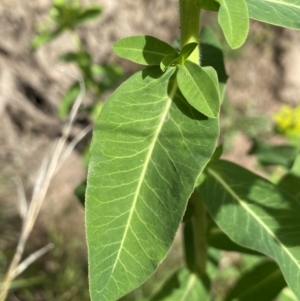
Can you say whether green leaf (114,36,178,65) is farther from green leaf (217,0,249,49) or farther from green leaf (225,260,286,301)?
green leaf (225,260,286,301)

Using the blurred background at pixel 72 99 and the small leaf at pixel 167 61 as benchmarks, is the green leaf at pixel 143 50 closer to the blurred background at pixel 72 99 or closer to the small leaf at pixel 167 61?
the small leaf at pixel 167 61

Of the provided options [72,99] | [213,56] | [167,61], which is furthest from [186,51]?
[72,99]

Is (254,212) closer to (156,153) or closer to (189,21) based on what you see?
(156,153)

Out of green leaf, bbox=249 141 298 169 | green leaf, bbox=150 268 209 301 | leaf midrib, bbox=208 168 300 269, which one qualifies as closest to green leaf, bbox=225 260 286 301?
green leaf, bbox=150 268 209 301

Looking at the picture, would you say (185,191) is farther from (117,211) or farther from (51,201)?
(51,201)

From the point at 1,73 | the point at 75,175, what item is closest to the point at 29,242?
the point at 75,175

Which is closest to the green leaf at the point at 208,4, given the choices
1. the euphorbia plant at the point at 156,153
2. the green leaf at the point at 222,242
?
the euphorbia plant at the point at 156,153
